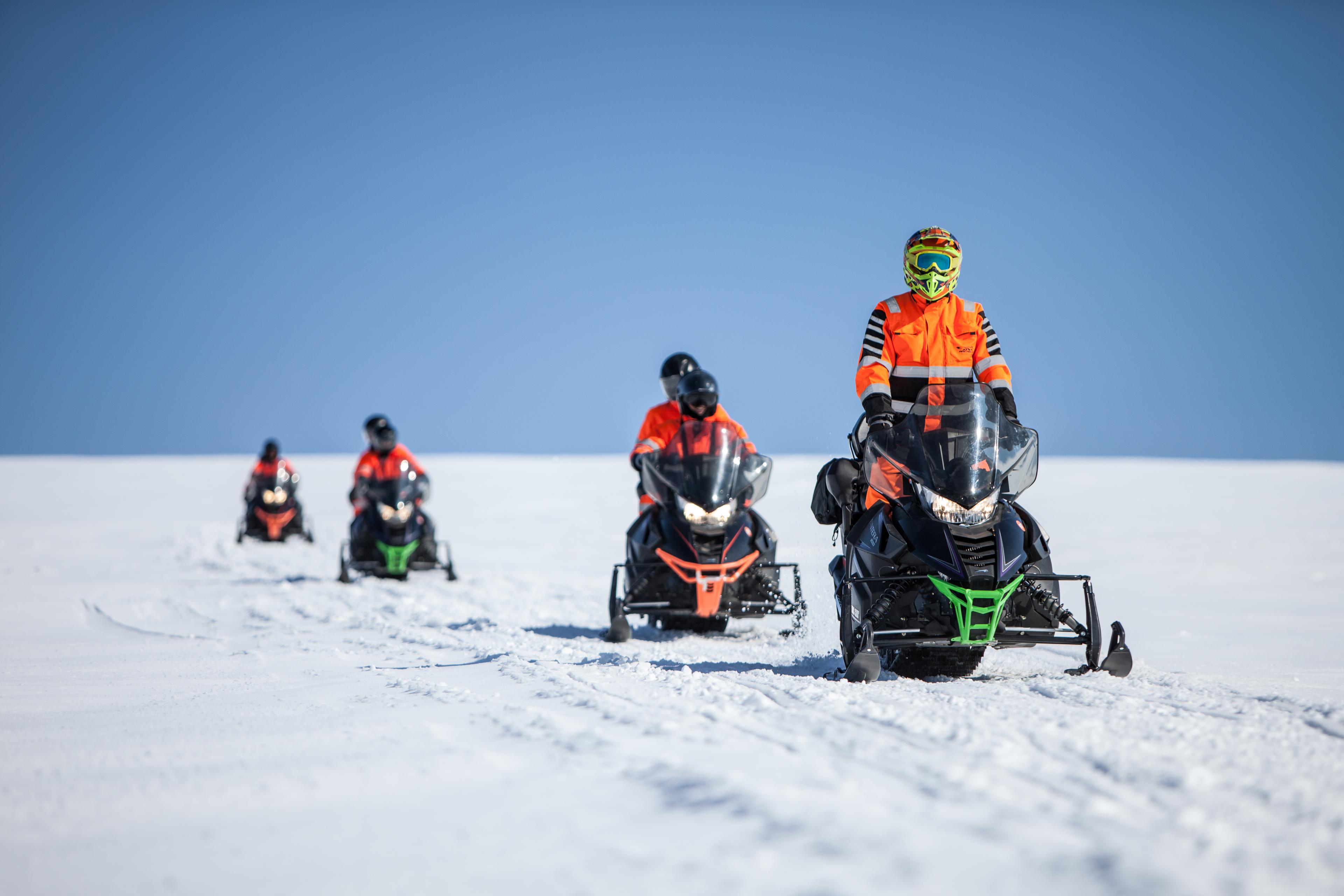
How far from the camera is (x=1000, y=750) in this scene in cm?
305

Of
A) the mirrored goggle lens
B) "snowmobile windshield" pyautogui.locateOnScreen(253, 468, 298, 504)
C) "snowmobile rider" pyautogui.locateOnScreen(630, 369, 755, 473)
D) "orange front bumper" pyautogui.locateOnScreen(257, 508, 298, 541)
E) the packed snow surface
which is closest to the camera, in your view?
the packed snow surface

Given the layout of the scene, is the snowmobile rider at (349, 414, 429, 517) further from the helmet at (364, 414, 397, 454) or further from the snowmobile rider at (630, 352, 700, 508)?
the snowmobile rider at (630, 352, 700, 508)

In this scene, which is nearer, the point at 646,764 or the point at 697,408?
the point at 646,764

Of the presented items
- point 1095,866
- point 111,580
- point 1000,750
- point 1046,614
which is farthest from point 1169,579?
point 111,580

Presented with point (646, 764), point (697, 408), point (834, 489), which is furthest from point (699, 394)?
point (646, 764)

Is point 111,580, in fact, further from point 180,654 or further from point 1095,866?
point 1095,866

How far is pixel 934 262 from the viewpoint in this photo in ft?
17.1

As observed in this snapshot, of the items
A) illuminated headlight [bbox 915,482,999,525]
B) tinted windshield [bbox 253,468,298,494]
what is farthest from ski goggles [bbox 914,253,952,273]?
tinted windshield [bbox 253,468,298,494]

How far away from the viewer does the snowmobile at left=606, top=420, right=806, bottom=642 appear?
23.2ft

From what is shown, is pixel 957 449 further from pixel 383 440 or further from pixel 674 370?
pixel 383 440

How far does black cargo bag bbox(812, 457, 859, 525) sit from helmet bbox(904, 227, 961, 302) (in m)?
0.99

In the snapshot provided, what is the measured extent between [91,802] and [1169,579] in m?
11.3

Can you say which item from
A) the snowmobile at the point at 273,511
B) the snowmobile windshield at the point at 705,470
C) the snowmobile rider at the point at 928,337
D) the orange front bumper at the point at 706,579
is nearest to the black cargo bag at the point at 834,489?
the snowmobile rider at the point at 928,337

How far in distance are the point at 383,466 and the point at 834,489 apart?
864 cm
